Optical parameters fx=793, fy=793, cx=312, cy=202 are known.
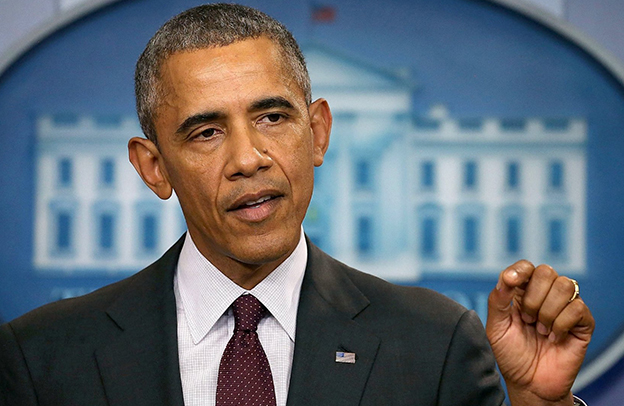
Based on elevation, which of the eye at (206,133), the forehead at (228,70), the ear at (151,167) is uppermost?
the forehead at (228,70)

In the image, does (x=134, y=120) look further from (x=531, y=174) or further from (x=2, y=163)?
(x=531, y=174)

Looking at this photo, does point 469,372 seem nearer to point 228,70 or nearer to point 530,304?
point 530,304

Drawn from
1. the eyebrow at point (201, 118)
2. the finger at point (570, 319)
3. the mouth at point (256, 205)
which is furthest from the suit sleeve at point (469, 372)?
the eyebrow at point (201, 118)

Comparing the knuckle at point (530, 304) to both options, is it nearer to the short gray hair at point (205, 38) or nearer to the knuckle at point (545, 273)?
the knuckle at point (545, 273)

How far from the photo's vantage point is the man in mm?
1718

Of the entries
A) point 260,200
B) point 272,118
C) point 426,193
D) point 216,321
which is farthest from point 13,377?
point 426,193

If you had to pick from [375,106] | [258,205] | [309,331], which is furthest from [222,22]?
[375,106]

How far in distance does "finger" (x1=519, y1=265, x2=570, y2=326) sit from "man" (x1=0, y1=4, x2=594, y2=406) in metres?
0.09

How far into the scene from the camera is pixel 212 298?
1847 mm

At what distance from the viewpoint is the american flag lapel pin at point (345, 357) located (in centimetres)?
176

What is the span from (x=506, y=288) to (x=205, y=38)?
852 mm

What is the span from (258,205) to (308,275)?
0.28 meters

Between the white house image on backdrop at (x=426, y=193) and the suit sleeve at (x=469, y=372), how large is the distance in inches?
42.0

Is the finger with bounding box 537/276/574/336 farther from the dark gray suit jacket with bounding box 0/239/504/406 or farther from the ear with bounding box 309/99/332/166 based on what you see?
the ear with bounding box 309/99/332/166
